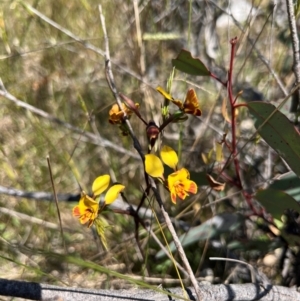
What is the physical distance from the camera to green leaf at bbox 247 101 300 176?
1052 mm

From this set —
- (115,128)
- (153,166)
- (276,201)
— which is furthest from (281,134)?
(115,128)

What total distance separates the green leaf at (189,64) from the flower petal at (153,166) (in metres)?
0.30

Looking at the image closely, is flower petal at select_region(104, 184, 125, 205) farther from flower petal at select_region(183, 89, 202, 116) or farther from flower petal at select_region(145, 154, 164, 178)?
flower petal at select_region(183, 89, 202, 116)

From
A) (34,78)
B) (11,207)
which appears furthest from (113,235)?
(34,78)

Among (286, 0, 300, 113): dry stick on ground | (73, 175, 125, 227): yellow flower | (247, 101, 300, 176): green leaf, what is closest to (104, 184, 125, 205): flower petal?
(73, 175, 125, 227): yellow flower

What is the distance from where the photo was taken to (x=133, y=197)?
1733mm

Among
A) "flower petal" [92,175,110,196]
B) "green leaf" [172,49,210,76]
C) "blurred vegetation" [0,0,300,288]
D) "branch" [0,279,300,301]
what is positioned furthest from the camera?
"blurred vegetation" [0,0,300,288]

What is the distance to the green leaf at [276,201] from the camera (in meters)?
1.12

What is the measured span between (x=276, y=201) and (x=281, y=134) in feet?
0.52

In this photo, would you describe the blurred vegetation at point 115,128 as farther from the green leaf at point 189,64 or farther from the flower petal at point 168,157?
the flower petal at point 168,157

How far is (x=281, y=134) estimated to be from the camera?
42.2 inches

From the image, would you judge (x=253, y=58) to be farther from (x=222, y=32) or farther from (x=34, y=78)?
(x=34, y=78)

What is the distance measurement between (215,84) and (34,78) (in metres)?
0.74

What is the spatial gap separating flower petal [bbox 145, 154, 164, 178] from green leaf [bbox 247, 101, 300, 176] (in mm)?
231
